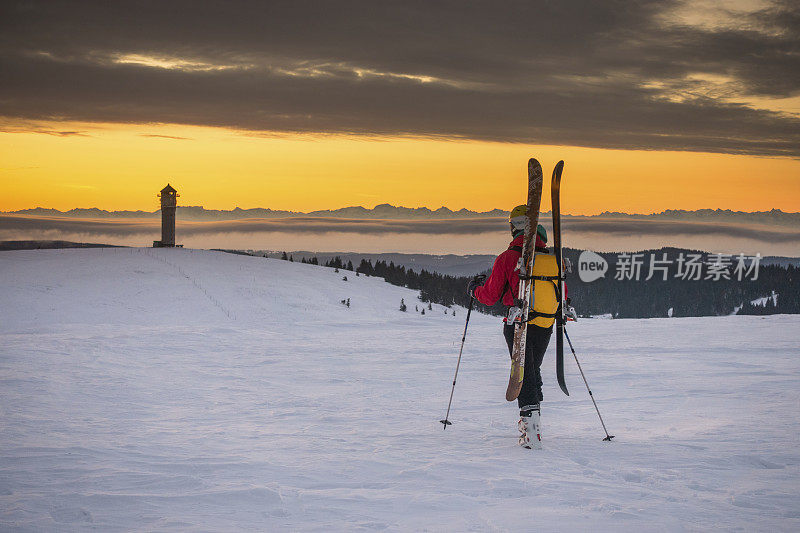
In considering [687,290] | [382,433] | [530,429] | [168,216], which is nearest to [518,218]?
[530,429]

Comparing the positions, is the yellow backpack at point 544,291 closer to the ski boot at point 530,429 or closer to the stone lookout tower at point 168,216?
the ski boot at point 530,429

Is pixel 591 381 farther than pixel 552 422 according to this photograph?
Yes

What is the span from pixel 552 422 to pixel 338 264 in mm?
37239

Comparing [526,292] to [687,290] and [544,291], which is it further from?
[687,290]

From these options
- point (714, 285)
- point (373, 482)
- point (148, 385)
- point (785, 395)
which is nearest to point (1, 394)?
point (148, 385)

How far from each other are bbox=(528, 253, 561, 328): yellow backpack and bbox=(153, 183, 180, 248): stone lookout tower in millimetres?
34921

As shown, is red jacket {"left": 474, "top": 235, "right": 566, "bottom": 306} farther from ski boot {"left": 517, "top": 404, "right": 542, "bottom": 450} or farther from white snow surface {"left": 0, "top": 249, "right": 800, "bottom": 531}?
white snow surface {"left": 0, "top": 249, "right": 800, "bottom": 531}

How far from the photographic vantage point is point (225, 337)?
66.4 ft

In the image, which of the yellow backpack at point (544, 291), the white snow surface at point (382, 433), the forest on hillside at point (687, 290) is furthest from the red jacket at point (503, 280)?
the forest on hillside at point (687, 290)

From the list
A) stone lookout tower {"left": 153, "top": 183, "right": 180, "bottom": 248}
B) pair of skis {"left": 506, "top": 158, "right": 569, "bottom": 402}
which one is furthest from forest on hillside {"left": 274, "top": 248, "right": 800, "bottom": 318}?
pair of skis {"left": 506, "top": 158, "right": 569, "bottom": 402}

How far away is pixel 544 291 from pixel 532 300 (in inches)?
8.0

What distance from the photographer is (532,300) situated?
330 inches

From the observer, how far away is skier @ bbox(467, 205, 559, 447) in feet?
27.4

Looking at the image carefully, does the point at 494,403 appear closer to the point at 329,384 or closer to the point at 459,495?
the point at 329,384
